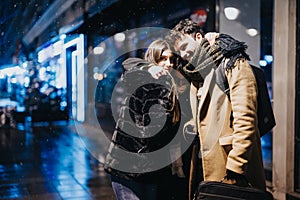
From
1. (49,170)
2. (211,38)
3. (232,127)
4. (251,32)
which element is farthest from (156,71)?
(49,170)

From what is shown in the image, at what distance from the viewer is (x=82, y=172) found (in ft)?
21.7

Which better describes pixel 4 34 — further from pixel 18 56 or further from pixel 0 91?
pixel 0 91

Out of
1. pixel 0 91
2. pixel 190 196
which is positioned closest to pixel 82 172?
pixel 190 196

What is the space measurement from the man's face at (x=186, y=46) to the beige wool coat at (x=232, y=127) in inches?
9.1

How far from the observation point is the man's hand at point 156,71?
94.2 inches

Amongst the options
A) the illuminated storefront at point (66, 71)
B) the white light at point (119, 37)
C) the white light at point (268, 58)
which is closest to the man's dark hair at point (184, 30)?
the white light at point (268, 58)

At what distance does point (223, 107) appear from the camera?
2328 mm

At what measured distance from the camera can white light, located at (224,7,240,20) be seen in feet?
19.3

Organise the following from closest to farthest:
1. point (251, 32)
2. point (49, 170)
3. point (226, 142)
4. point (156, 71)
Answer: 1. point (226, 142)
2. point (156, 71)
3. point (251, 32)
4. point (49, 170)

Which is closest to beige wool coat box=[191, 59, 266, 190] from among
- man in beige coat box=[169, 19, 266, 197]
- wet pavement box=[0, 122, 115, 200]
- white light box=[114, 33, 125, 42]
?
→ man in beige coat box=[169, 19, 266, 197]

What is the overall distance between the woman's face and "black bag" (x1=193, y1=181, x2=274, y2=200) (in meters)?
0.81

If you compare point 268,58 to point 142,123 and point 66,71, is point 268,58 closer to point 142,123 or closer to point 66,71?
point 142,123

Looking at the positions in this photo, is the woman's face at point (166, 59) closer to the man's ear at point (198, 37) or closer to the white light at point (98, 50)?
the man's ear at point (198, 37)

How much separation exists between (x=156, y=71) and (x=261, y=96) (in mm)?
662
